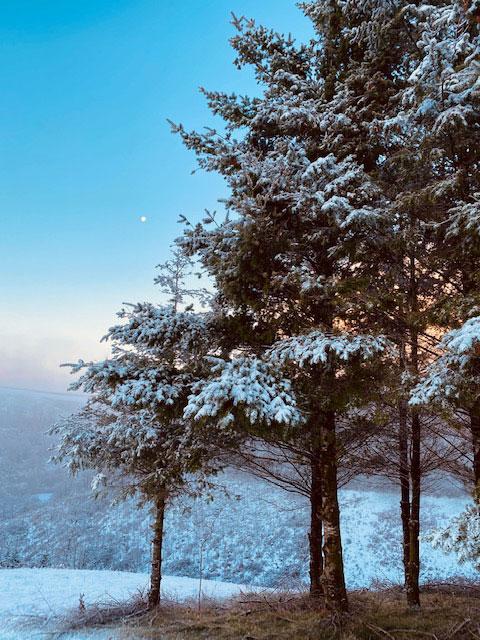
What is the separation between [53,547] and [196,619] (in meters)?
18.7

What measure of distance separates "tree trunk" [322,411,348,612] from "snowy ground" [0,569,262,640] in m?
4.40

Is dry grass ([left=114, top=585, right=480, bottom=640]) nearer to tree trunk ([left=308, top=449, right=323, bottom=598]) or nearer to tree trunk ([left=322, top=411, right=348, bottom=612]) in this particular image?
tree trunk ([left=322, top=411, right=348, bottom=612])

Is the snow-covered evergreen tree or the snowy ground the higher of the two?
the snow-covered evergreen tree

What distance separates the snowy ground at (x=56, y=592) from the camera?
8.49 m

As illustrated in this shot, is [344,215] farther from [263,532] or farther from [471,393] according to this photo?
[263,532]

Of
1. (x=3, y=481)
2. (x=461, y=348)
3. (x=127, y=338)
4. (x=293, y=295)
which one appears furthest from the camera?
(x=3, y=481)

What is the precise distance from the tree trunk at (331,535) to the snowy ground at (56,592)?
14.4 feet

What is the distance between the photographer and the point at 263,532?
72.6 feet

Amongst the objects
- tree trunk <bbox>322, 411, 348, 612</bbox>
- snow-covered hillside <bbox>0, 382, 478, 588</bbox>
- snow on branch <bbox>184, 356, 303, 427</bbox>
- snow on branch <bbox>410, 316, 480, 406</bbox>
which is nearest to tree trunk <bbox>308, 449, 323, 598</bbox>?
tree trunk <bbox>322, 411, 348, 612</bbox>

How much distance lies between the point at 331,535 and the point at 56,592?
35.7 feet

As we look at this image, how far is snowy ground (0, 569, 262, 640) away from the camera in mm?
8487

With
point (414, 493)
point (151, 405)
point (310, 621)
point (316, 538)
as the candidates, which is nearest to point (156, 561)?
point (316, 538)

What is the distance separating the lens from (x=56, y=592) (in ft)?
39.7

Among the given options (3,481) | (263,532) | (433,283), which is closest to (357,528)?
(263,532)
